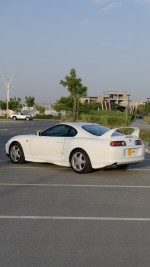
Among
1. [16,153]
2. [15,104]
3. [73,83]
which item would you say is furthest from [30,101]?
[16,153]

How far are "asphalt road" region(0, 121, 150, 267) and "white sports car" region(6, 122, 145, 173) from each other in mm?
502

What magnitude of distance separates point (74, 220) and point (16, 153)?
658cm

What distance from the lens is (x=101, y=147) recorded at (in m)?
10.7

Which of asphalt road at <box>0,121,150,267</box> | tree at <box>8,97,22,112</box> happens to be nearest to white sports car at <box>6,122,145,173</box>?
asphalt road at <box>0,121,150,267</box>

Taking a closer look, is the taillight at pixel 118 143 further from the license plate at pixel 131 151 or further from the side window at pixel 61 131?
the side window at pixel 61 131

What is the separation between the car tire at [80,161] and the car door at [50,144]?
0.49 metres

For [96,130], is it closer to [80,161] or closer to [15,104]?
[80,161]

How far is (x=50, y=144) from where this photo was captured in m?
11.6

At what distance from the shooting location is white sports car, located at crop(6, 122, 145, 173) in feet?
35.0

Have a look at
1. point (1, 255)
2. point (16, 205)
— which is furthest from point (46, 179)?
point (1, 255)

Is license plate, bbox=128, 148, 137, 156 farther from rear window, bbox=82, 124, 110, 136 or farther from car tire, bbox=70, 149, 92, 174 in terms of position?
car tire, bbox=70, 149, 92, 174

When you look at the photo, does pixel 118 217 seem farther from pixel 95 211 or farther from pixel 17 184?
pixel 17 184

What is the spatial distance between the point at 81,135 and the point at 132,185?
2.45 meters

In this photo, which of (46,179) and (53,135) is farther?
(53,135)
